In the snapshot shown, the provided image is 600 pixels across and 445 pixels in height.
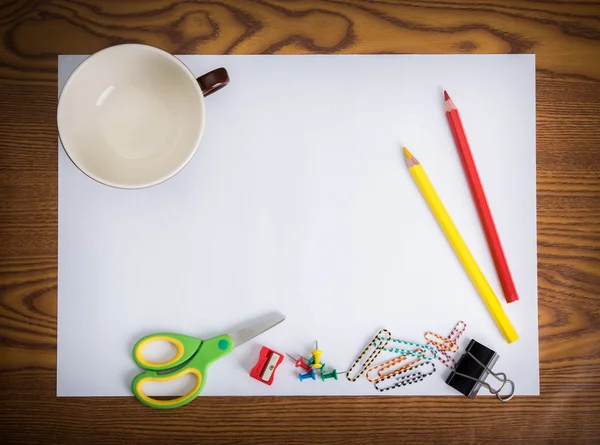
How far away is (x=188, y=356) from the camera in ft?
1.92

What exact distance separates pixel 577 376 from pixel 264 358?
0.34 m

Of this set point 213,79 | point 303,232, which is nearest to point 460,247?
point 303,232

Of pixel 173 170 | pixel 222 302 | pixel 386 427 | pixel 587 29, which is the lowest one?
pixel 386 427

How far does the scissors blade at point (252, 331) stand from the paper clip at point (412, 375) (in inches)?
5.1

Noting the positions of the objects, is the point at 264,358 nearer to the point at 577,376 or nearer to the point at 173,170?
the point at 173,170

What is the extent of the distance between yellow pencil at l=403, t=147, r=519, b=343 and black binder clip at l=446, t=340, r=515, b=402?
0.03m

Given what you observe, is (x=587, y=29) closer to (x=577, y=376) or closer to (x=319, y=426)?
(x=577, y=376)

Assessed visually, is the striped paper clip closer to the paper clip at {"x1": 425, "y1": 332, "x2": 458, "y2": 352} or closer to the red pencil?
the paper clip at {"x1": 425, "y1": 332, "x2": 458, "y2": 352}

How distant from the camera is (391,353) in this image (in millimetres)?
600

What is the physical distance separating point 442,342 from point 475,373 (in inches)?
1.8

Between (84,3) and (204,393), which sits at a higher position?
(84,3)

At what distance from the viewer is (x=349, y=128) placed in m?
0.60

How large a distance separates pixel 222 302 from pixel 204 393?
0.10 metres

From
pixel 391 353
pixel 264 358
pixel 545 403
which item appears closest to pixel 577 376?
pixel 545 403
